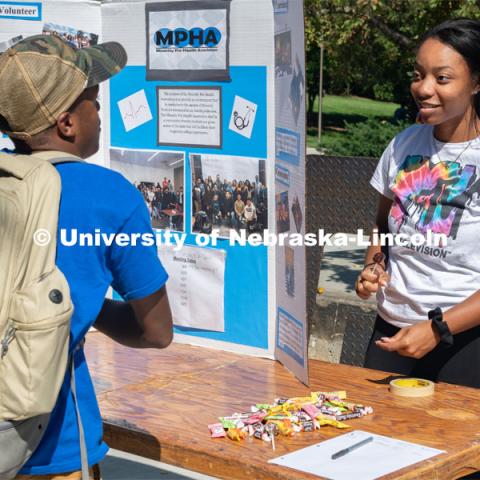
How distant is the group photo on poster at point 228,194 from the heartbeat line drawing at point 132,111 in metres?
0.30

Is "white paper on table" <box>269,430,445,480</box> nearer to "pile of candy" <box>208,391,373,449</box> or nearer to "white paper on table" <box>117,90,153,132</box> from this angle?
"pile of candy" <box>208,391,373,449</box>

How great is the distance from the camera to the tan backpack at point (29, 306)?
170 centimetres

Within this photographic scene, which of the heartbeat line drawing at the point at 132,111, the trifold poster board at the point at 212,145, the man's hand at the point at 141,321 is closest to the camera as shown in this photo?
the man's hand at the point at 141,321

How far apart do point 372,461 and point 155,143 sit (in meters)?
1.67

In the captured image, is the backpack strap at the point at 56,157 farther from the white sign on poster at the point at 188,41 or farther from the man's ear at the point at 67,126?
the white sign on poster at the point at 188,41

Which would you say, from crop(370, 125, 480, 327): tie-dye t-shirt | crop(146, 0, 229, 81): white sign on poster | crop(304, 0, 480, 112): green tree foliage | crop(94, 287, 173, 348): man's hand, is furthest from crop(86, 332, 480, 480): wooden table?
crop(304, 0, 480, 112): green tree foliage

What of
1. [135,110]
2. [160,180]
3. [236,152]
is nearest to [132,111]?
[135,110]

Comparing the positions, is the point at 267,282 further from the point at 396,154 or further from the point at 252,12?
the point at 252,12

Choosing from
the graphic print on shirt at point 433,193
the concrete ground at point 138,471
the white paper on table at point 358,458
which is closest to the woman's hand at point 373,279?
the graphic print on shirt at point 433,193

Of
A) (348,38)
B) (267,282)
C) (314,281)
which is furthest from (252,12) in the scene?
(348,38)

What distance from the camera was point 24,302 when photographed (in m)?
1.69

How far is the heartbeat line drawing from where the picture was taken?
11.4 feet

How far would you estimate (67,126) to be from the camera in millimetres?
1914

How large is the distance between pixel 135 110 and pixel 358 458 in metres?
1.77
